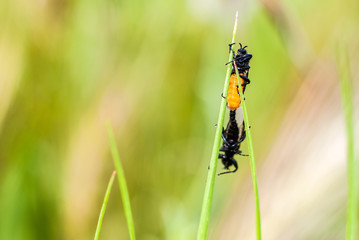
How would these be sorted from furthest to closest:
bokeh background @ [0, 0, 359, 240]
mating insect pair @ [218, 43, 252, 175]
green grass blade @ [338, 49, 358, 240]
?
1. mating insect pair @ [218, 43, 252, 175]
2. bokeh background @ [0, 0, 359, 240]
3. green grass blade @ [338, 49, 358, 240]

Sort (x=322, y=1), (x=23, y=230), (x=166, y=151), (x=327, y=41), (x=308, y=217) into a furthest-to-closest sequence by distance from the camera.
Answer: (x=322, y=1) → (x=166, y=151) → (x=23, y=230) → (x=327, y=41) → (x=308, y=217)

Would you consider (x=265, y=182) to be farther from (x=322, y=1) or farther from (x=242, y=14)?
(x=322, y=1)

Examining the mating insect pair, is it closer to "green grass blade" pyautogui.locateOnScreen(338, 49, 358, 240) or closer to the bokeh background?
the bokeh background

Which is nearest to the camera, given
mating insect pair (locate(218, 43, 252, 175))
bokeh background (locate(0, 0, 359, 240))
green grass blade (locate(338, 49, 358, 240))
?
green grass blade (locate(338, 49, 358, 240))

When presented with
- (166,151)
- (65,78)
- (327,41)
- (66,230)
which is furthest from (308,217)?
(65,78)

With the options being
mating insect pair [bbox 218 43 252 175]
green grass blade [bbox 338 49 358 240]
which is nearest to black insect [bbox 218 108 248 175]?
mating insect pair [bbox 218 43 252 175]

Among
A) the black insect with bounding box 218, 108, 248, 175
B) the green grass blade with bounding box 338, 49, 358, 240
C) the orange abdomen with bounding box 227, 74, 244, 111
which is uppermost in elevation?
the orange abdomen with bounding box 227, 74, 244, 111

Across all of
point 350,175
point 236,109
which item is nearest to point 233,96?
point 236,109

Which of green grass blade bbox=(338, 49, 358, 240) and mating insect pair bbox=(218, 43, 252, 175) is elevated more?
mating insect pair bbox=(218, 43, 252, 175)

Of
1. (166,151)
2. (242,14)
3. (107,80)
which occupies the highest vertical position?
(242,14)
